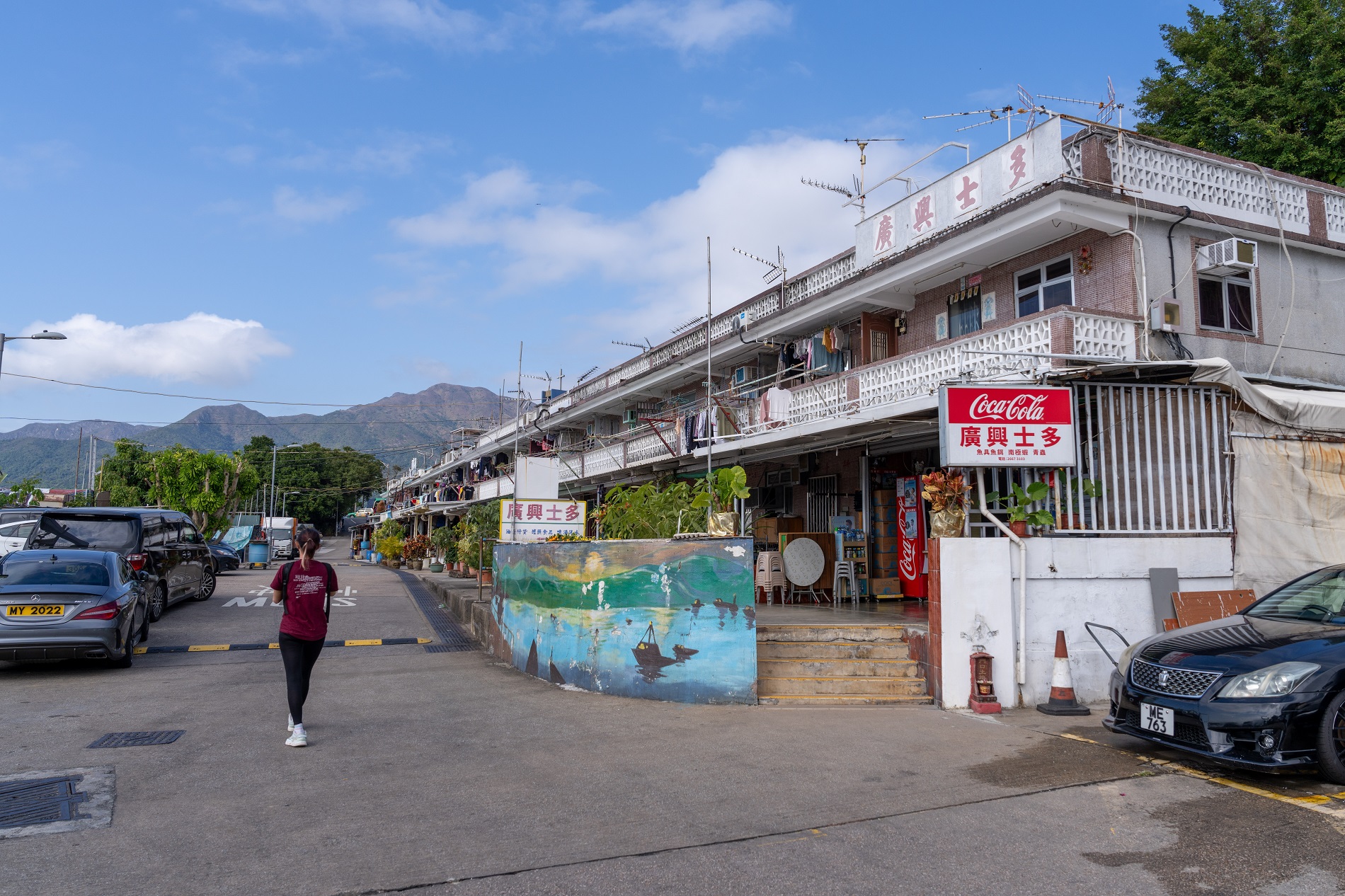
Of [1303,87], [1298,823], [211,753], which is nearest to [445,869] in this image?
[211,753]

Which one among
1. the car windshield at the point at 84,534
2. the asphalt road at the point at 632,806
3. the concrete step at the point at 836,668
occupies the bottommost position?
the asphalt road at the point at 632,806

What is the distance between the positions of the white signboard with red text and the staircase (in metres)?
2.26

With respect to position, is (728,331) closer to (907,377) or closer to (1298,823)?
(907,377)

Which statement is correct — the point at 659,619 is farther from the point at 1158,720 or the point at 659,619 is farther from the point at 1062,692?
the point at 1158,720

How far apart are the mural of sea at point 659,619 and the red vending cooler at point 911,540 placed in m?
6.31

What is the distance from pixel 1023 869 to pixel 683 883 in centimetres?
177

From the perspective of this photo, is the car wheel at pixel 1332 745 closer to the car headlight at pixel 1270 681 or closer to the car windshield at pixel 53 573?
the car headlight at pixel 1270 681

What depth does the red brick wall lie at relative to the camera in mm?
11562

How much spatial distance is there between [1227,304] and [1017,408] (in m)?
5.72

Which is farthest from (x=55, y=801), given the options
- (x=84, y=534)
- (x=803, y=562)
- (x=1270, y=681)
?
(x=84, y=534)

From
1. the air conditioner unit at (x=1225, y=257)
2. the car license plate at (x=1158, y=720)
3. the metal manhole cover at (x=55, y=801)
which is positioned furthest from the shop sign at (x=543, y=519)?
the air conditioner unit at (x=1225, y=257)

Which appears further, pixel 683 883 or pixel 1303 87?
pixel 1303 87

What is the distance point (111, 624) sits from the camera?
10.5 m

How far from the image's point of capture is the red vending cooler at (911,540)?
14.2m
